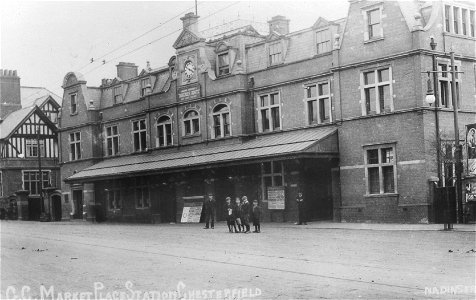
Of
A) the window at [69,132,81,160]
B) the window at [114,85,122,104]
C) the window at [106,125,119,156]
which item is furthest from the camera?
the window at [69,132,81,160]

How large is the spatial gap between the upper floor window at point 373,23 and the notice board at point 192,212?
44.3ft

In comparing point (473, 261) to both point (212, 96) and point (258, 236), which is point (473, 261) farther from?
point (212, 96)

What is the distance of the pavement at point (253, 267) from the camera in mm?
10914

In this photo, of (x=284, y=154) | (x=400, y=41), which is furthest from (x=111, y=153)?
(x=400, y=41)

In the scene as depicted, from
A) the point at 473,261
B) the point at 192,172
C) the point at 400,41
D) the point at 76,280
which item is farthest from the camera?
the point at 192,172

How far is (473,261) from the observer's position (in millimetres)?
14008

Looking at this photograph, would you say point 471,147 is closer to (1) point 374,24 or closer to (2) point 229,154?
(1) point 374,24

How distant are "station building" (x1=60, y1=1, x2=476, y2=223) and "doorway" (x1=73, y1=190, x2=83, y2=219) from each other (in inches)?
167

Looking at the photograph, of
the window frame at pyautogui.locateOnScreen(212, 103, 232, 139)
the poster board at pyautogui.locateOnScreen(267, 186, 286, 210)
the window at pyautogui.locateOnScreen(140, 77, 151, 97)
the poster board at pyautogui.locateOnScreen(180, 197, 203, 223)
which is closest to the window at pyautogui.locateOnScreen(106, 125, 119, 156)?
the window at pyautogui.locateOnScreen(140, 77, 151, 97)

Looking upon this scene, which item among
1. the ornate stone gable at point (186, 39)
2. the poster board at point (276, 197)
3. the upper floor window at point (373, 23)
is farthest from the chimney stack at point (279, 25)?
the poster board at point (276, 197)

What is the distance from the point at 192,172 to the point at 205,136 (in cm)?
219

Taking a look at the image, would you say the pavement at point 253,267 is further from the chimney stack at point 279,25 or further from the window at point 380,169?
the chimney stack at point 279,25

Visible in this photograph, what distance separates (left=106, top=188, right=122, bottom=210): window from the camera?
146 feet

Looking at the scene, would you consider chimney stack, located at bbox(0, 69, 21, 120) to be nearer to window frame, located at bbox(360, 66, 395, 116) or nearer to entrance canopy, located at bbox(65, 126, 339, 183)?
entrance canopy, located at bbox(65, 126, 339, 183)
